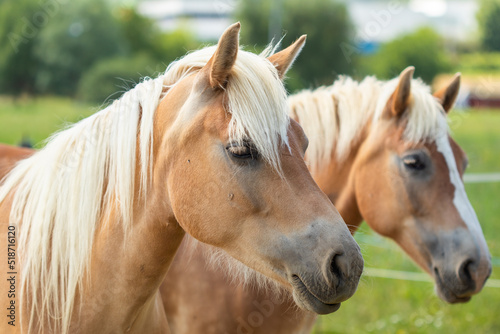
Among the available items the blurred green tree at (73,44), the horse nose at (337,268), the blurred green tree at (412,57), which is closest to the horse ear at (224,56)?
the horse nose at (337,268)

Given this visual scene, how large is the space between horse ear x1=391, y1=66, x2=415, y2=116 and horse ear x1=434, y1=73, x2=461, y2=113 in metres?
0.39

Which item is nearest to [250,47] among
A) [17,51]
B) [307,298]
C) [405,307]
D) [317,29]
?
[317,29]

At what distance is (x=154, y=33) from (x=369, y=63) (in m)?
20.7

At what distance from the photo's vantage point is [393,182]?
3.13m

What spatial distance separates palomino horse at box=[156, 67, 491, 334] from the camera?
2.88m

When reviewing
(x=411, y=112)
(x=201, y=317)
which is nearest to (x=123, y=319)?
(x=201, y=317)

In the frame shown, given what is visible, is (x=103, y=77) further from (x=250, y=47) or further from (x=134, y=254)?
(x=134, y=254)

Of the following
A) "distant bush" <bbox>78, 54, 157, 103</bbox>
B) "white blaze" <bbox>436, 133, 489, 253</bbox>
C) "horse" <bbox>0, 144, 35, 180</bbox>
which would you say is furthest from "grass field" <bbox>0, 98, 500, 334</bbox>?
"distant bush" <bbox>78, 54, 157, 103</bbox>

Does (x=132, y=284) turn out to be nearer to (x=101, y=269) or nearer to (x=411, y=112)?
(x=101, y=269)

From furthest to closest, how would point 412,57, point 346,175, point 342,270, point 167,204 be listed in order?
point 412,57
point 346,175
point 167,204
point 342,270

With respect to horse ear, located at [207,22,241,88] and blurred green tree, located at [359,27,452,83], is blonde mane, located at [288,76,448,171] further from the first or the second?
blurred green tree, located at [359,27,452,83]

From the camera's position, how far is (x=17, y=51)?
93.4 ft

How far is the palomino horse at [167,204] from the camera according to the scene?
1780 mm

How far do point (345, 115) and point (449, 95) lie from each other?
2.46 feet
